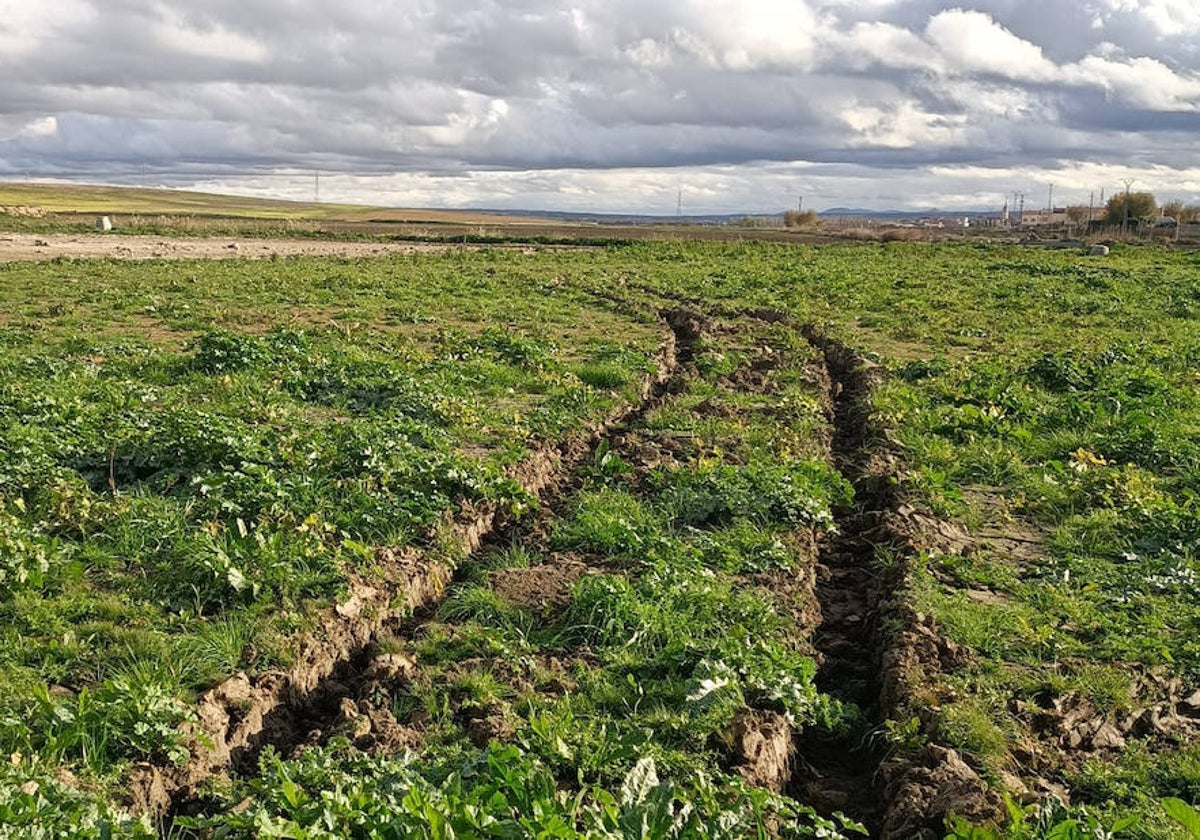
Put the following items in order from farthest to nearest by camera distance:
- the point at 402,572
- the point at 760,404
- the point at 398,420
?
the point at 760,404, the point at 398,420, the point at 402,572

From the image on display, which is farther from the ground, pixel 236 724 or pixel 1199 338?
pixel 1199 338

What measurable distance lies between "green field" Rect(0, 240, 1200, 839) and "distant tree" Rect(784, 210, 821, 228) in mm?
71765

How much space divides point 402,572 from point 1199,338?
17.0 m

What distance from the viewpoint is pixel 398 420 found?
10648mm

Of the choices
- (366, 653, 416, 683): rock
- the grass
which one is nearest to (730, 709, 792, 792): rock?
(366, 653, 416, 683): rock

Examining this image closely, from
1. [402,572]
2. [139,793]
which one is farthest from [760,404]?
[139,793]

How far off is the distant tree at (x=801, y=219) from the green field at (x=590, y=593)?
71.8 m

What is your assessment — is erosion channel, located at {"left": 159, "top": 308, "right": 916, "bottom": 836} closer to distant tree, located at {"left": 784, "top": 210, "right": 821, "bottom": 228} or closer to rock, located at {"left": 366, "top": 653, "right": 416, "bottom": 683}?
rock, located at {"left": 366, "top": 653, "right": 416, "bottom": 683}

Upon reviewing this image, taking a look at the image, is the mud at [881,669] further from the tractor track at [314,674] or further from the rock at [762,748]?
the tractor track at [314,674]

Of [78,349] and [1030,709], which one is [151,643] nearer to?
[1030,709]

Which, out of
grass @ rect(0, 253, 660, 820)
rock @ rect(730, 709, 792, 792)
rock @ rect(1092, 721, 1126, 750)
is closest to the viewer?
rock @ rect(730, 709, 792, 792)

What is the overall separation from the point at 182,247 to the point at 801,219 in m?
57.7

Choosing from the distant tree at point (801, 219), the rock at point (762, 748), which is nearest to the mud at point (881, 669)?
the rock at point (762, 748)

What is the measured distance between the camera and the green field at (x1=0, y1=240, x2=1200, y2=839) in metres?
4.62
